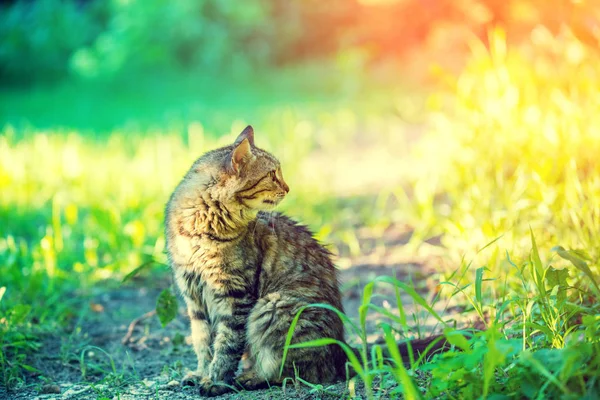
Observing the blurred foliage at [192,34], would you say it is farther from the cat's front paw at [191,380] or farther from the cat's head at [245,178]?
the cat's front paw at [191,380]

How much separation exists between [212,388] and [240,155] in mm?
889

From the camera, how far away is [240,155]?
2.80 meters

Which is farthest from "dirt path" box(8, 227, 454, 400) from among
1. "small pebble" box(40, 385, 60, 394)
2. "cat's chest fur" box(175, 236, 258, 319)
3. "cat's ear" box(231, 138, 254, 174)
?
"cat's ear" box(231, 138, 254, 174)

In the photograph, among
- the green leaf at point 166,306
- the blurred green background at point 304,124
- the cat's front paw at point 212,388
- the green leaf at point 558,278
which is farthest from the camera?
the blurred green background at point 304,124

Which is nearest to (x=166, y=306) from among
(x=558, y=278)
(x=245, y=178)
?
(x=245, y=178)

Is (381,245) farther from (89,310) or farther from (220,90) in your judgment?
(220,90)

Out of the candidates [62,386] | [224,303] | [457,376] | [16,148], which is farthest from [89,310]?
[16,148]

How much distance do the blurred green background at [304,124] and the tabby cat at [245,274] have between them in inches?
31.3

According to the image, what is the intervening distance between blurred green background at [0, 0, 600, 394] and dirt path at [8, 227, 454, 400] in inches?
5.5

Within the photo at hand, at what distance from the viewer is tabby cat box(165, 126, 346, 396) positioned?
8.53 feet

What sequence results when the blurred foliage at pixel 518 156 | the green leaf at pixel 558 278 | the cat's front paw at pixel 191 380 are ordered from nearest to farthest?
1. the green leaf at pixel 558 278
2. the cat's front paw at pixel 191 380
3. the blurred foliage at pixel 518 156

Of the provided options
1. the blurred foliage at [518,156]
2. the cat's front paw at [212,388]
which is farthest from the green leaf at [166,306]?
the blurred foliage at [518,156]

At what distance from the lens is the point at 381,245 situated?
4.46 m

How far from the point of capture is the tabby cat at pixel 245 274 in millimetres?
2600
